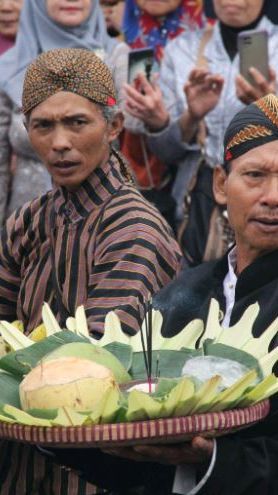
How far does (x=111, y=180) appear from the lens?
4996 mm

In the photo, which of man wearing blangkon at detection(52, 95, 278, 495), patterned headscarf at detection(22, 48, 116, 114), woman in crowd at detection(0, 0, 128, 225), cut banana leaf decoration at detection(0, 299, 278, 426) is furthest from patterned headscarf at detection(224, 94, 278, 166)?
woman in crowd at detection(0, 0, 128, 225)

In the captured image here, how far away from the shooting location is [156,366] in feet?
12.1

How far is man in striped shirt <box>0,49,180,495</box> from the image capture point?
470 centimetres

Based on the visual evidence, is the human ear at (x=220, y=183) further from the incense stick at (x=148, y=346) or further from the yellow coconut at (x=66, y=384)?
the yellow coconut at (x=66, y=384)

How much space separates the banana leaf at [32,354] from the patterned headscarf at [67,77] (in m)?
1.43

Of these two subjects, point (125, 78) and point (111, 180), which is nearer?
point (111, 180)

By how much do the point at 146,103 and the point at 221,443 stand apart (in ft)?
13.0

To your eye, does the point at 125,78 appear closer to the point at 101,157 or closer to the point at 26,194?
the point at 26,194

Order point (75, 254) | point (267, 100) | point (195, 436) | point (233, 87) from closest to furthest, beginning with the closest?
point (195, 436) < point (267, 100) < point (75, 254) < point (233, 87)

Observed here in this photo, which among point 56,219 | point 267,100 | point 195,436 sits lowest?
point 195,436

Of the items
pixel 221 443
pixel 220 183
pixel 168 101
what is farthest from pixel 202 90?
pixel 221 443

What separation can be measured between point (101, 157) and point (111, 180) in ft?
0.35

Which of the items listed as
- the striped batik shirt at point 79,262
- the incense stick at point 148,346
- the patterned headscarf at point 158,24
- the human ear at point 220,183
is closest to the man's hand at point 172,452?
the incense stick at point 148,346

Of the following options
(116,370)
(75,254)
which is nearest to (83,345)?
(116,370)
